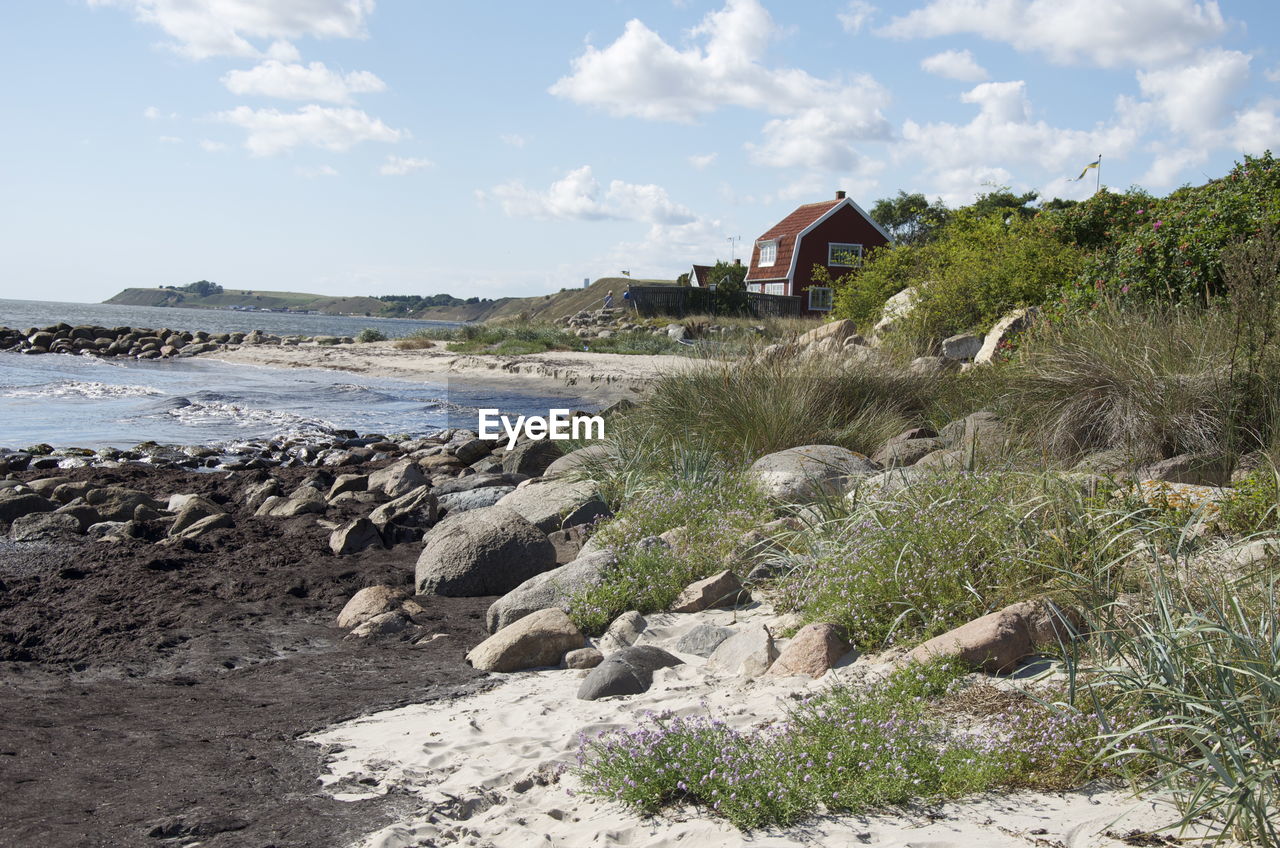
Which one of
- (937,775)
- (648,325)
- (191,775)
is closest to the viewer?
(937,775)

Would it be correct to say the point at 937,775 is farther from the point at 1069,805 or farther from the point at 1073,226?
the point at 1073,226

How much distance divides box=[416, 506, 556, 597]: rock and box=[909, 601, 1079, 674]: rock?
3.69 metres

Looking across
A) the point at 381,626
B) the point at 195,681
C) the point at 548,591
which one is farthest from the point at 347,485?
the point at 195,681

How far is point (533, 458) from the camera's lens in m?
11.9

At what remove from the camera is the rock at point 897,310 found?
16.5 meters

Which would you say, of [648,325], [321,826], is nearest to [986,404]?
[321,826]

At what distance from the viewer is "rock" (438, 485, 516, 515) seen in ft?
33.7

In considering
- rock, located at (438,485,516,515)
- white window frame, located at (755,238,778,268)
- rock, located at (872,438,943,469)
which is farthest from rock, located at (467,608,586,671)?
white window frame, located at (755,238,778,268)

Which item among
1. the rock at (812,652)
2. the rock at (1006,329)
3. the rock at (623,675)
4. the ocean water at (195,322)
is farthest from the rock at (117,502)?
the ocean water at (195,322)

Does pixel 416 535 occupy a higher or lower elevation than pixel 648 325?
lower

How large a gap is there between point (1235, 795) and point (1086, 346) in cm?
613

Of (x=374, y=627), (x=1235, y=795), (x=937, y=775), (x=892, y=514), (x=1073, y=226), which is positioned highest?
(x=1073, y=226)

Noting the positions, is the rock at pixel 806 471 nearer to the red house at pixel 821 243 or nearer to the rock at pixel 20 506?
the rock at pixel 20 506

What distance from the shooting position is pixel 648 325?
131 ft
